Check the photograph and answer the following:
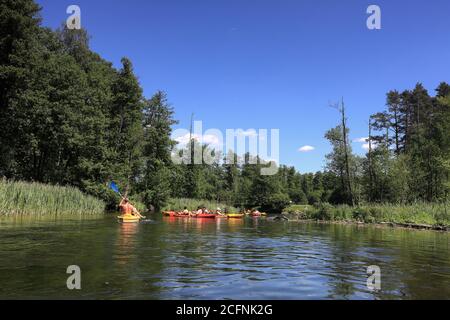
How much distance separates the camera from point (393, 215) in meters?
36.4

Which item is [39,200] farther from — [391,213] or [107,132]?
[391,213]

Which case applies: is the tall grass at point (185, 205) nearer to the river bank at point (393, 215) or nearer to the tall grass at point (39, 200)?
the river bank at point (393, 215)

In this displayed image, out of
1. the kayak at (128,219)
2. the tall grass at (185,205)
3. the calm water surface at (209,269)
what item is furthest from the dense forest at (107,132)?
the calm water surface at (209,269)

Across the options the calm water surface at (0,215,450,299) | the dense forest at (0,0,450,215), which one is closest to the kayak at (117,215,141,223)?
the calm water surface at (0,215,450,299)

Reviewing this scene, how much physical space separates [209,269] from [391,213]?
29.3 m

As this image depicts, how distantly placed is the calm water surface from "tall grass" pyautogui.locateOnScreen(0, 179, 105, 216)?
37.7 feet

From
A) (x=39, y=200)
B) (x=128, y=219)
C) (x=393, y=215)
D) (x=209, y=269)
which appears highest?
(x=39, y=200)

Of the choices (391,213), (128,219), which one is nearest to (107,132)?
(128,219)

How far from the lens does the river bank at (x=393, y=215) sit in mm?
32219

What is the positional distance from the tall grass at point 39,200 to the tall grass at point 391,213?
22756 millimetres

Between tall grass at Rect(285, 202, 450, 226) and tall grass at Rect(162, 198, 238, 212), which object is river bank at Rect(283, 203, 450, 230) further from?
tall grass at Rect(162, 198, 238, 212)

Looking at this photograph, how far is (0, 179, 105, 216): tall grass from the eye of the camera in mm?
28438

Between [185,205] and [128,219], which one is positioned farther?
[185,205]

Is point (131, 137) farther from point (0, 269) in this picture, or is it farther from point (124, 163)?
point (0, 269)
